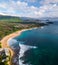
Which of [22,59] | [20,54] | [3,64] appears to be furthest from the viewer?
[20,54]

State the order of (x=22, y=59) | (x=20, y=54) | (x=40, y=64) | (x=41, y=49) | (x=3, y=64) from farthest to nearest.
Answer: (x=41, y=49), (x=20, y=54), (x=22, y=59), (x=40, y=64), (x=3, y=64)

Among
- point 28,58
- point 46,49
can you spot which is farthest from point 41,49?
point 28,58

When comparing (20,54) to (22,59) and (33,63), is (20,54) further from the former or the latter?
(33,63)

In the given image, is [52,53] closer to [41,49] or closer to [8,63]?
[41,49]

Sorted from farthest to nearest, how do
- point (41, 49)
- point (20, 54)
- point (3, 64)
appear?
1. point (41, 49)
2. point (20, 54)
3. point (3, 64)

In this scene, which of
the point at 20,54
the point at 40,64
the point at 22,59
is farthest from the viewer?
the point at 20,54

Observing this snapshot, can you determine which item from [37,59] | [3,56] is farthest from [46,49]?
[3,56]

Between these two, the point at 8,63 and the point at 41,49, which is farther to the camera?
the point at 41,49

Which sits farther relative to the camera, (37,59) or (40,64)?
(37,59)
